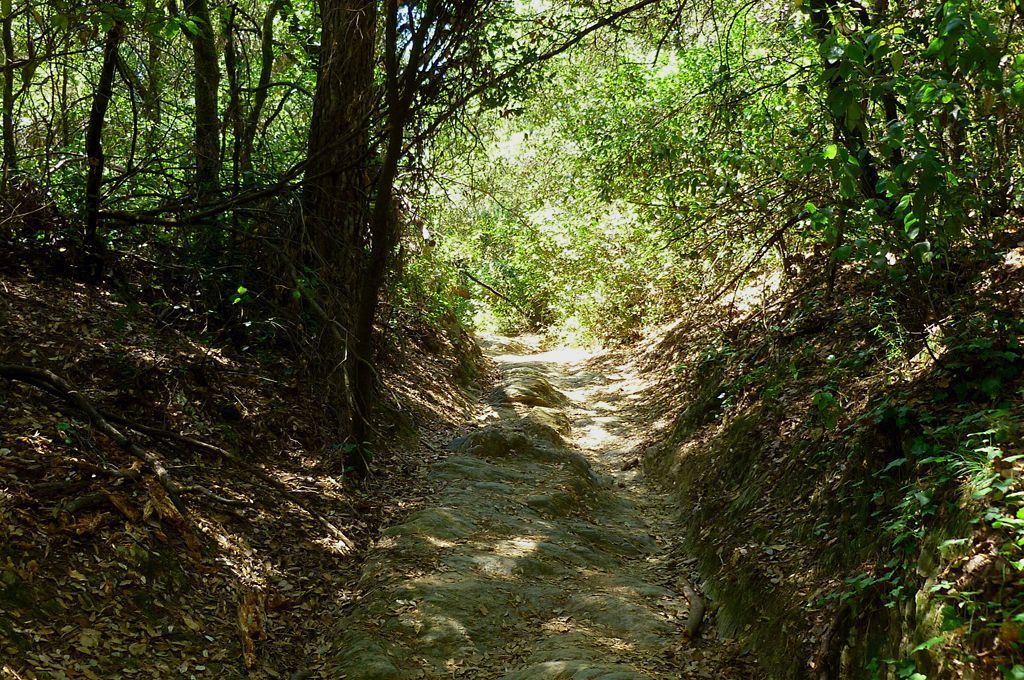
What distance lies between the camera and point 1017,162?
17.4ft

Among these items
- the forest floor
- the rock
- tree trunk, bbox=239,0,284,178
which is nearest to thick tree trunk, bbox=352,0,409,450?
the forest floor

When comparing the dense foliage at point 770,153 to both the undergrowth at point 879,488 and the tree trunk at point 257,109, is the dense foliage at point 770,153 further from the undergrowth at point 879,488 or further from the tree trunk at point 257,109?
the tree trunk at point 257,109

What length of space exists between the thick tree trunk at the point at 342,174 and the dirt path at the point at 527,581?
1.51m

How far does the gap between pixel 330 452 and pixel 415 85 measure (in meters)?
3.50

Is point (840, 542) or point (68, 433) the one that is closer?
point (840, 542)

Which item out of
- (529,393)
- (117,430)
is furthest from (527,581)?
(529,393)

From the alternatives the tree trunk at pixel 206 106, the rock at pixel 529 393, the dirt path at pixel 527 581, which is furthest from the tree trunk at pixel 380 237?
the rock at pixel 529 393

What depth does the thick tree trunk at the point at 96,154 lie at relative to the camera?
672 centimetres

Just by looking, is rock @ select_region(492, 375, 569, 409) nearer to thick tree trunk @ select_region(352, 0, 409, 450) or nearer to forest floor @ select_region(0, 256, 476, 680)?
forest floor @ select_region(0, 256, 476, 680)

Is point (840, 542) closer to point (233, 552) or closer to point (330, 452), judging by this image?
point (233, 552)

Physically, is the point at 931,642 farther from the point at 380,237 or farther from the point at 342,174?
the point at 342,174

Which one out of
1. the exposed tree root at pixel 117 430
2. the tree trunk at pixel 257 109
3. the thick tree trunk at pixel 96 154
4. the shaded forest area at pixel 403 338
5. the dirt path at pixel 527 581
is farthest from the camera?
the tree trunk at pixel 257 109

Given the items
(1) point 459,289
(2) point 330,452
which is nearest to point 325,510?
(2) point 330,452

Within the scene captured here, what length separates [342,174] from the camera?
7820mm
